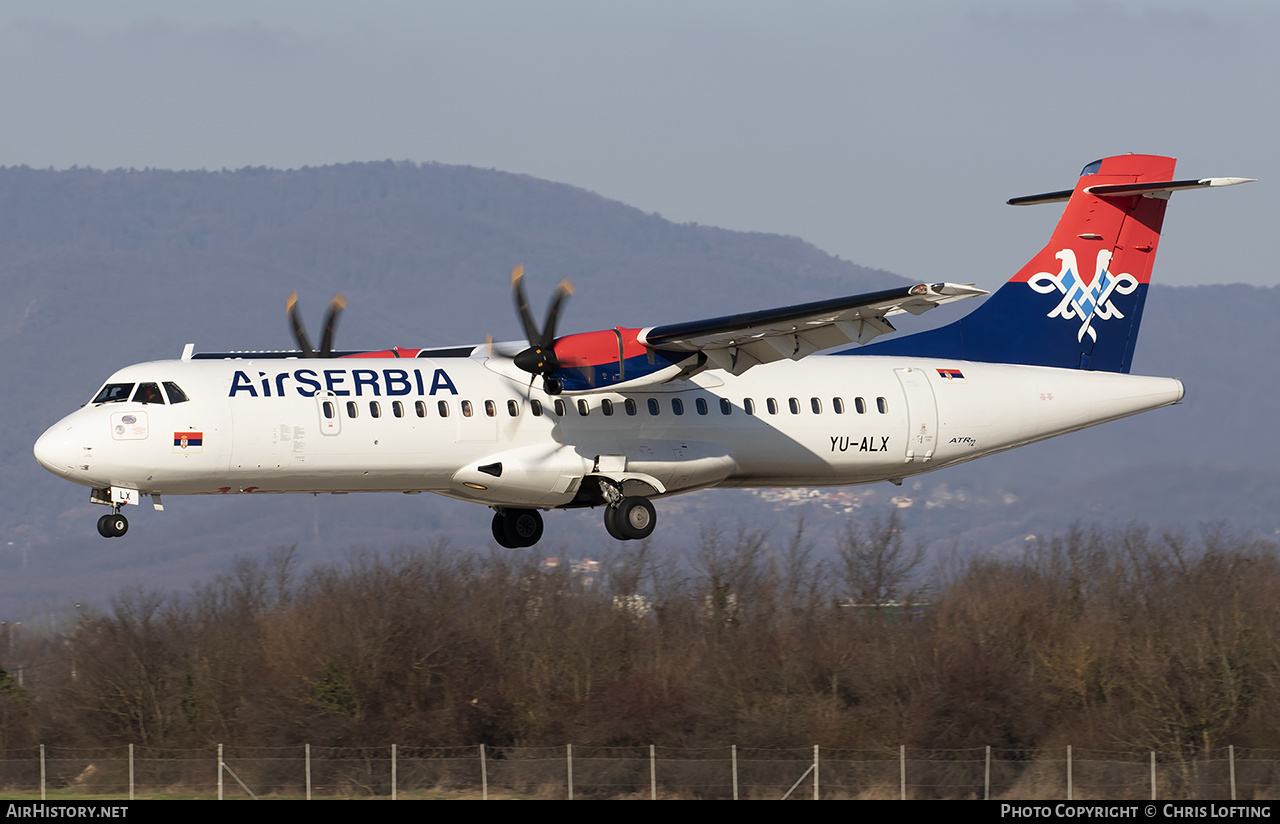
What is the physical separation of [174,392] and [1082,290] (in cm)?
1692

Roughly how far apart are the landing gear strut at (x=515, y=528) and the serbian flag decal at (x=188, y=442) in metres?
6.25

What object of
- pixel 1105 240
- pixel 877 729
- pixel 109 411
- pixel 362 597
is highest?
pixel 1105 240

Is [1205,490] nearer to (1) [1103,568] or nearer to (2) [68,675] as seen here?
(1) [1103,568]

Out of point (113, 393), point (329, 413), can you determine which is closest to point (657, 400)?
point (329, 413)

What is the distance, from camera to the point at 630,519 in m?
26.5

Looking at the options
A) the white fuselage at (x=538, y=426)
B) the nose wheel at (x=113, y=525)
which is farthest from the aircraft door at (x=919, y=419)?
the nose wheel at (x=113, y=525)

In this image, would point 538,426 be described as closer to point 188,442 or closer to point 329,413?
point 329,413

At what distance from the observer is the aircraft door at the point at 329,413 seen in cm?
2472

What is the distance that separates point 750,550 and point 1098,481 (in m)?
131

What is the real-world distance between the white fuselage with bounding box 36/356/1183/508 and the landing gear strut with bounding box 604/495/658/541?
412 mm

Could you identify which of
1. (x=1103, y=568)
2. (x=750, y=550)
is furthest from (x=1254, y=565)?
(x=750, y=550)

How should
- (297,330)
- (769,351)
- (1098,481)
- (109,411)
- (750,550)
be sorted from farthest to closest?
(1098,481), (750,550), (297,330), (769,351), (109,411)

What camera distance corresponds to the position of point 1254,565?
58.4 meters

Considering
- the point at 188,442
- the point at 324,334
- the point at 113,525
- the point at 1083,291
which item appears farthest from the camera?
the point at 1083,291
